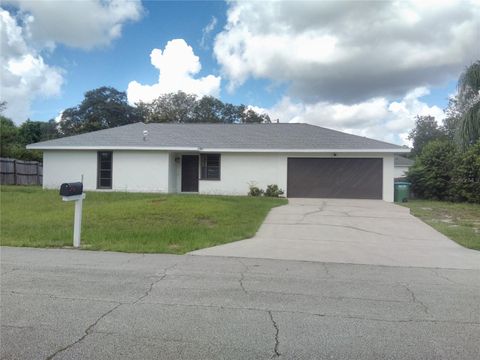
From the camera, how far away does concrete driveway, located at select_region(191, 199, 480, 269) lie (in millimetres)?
8328

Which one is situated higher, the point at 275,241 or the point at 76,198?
the point at 76,198

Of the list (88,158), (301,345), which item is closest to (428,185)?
(88,158)

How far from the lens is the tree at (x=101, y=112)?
6769 cm

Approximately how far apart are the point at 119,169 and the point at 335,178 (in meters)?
11.5

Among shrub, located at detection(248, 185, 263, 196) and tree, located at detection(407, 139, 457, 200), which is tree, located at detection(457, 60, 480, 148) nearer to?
tree, located at detection(407, 139, 457, 200)

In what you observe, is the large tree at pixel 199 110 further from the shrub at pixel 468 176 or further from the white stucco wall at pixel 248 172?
the shrub at pixel 468 176

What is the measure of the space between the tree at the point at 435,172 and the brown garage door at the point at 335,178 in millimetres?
3596

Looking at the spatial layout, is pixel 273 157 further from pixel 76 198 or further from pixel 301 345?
pixel 301 345

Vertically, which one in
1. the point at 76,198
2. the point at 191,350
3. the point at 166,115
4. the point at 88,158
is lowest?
the point at 191,350

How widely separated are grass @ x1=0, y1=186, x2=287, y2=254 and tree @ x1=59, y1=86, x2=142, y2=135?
52464 mm

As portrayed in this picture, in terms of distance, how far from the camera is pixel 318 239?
1044 centimetres

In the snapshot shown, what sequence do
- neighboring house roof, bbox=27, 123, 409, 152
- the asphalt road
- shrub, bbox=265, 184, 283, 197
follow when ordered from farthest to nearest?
neighboring house roof, bbox=27, 123, 409, 152, shrub, bbox=265, 184, 283, 197, the asphalt road

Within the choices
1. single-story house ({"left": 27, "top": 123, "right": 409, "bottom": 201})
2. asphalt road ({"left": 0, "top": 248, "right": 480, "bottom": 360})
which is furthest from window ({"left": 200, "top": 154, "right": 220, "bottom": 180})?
asphalt road ({"left": 0, "top": 248, "right": 480, "bottom": 360})

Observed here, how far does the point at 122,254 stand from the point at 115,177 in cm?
1533
